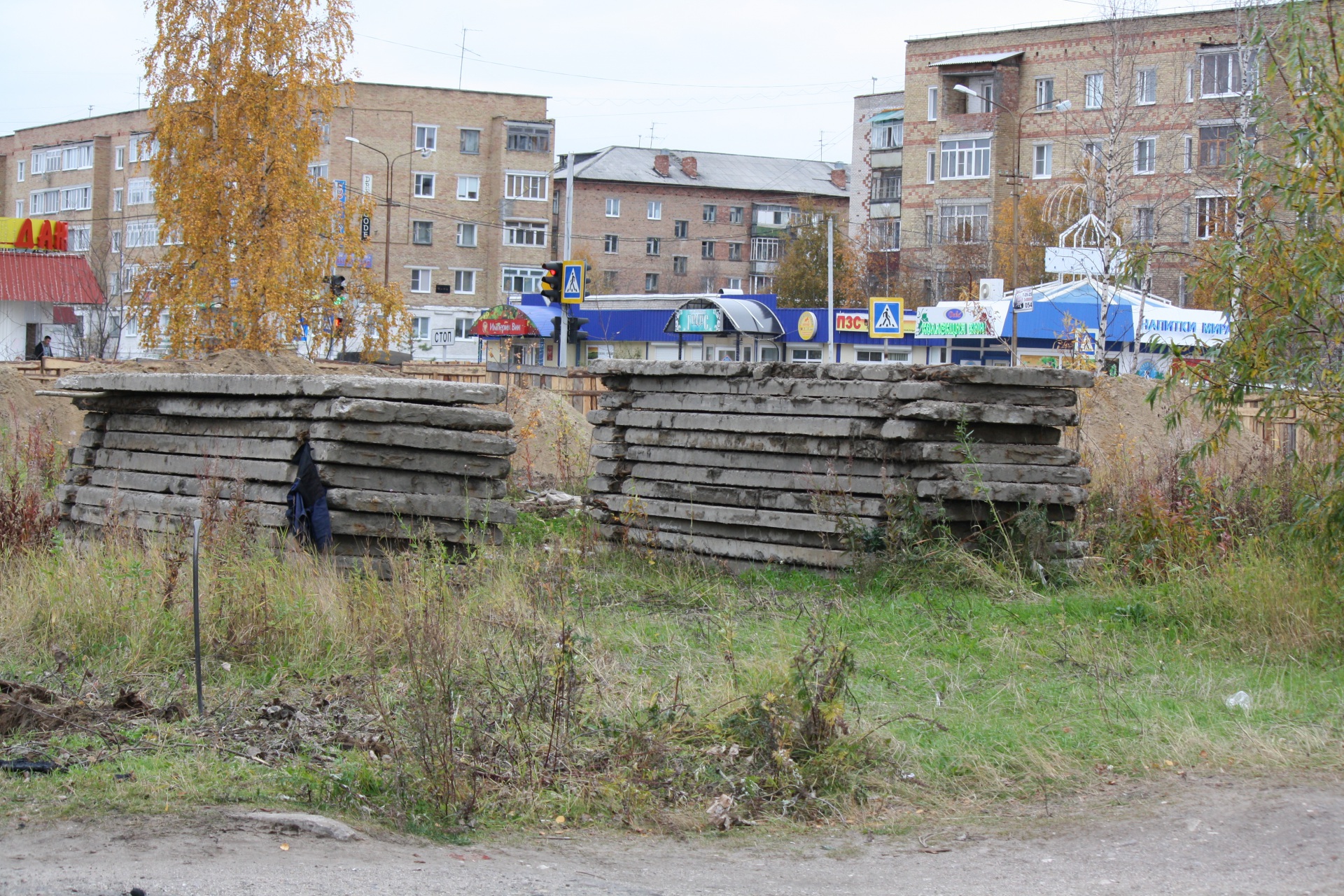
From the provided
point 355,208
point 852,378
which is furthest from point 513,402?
point 852,378

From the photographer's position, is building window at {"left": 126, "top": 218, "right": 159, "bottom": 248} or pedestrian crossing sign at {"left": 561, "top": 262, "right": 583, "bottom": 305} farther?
building window at {"left": 126, "top": 218, "right": 159, "bottom": 248}

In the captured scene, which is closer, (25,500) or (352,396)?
(352,396)

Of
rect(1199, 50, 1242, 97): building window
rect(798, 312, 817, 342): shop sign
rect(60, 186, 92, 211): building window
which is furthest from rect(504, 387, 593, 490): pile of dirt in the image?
rect(60, 186, 92, 211): building window

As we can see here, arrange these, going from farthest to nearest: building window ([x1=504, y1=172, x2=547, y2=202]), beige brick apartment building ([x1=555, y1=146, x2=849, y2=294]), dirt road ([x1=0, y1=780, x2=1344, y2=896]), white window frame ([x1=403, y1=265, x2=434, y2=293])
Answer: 1. beige brick apartment building ([x1=555, y1=146, x2=849, y2=294])
2. building window ([x1=504, y1=172, x2=547, y2=202])
3. white window frame ([x1=403, y1=265, x2=434, y2=293])
4. dirt road ([x1=0, y1=780, x2=1344, y2=896])

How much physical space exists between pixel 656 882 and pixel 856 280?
5895cm

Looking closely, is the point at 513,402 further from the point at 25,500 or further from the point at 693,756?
the point at 693,756

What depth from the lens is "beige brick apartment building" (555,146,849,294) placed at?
83688mm

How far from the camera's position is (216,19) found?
21.6 meters

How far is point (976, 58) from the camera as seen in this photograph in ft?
183

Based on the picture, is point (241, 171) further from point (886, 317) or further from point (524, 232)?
point (524, 232)

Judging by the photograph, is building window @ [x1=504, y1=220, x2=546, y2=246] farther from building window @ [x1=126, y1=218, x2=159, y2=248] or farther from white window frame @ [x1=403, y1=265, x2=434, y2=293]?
building window @ [x1=126, y1=218, x2=159, y2=248]

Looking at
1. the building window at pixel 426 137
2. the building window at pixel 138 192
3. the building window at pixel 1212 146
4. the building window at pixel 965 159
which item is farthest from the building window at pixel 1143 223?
the building window at pixel 138 192

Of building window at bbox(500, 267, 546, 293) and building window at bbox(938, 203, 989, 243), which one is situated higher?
building window at bbox(938, 203, 989, 243)

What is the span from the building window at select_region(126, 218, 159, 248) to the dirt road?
232 feet
